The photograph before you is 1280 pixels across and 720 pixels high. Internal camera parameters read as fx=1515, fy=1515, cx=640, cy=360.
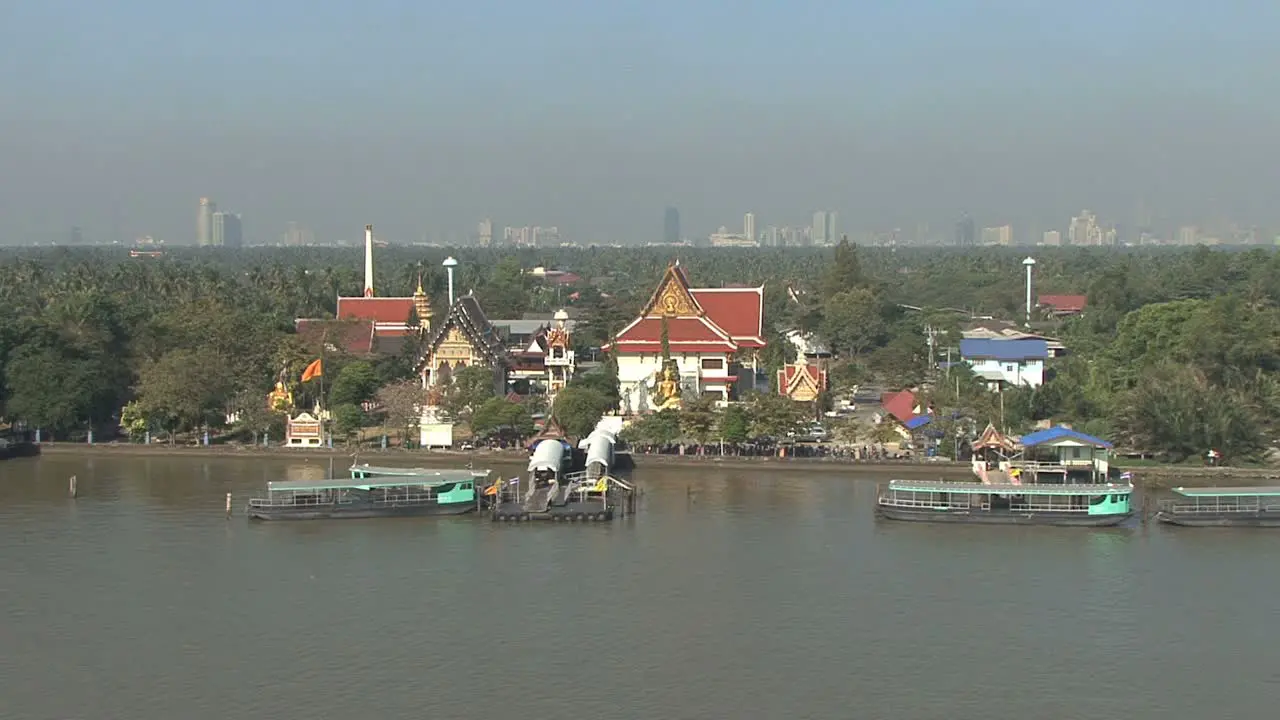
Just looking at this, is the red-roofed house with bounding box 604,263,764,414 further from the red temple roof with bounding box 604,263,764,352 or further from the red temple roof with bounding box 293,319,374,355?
the red temple roof with bounding box 293,319,374,355

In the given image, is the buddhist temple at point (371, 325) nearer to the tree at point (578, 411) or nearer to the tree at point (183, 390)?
the tree at point (183, 390)

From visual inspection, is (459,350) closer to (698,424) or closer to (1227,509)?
(698,424)

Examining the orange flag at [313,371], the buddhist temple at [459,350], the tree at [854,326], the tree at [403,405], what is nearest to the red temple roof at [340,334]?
the orange flag at [313,371]

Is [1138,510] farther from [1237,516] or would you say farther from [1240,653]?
[1240,653]

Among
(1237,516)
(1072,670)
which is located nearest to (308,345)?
(1237,516)

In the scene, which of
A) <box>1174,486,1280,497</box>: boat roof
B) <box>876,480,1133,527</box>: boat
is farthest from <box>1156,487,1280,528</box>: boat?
<box>876,480,1133,527</box>: boat

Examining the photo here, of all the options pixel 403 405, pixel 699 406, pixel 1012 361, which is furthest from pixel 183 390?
pixel 1012 361
